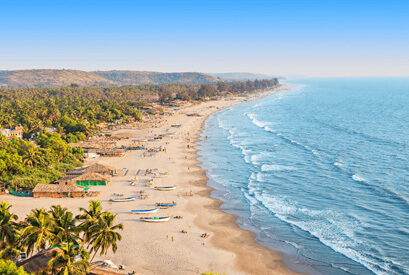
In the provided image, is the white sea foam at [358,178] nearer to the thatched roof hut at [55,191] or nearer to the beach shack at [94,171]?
the beach shack at [94,171]

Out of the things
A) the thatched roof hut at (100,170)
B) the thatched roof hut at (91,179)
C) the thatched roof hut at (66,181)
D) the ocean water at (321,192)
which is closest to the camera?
the ocean water at (321,192)

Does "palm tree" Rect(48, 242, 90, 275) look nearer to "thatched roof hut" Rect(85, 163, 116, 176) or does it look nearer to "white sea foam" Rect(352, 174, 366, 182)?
"thatched roof hut" Rect(85, 163, 116, 176)

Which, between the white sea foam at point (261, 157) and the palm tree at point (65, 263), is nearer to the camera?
the palm tree at point (65, 263)

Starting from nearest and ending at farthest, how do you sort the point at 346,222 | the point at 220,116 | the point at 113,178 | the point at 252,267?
the point at 252,267 → the point at 346,222 → the point at 113,178 → the point at 220,116

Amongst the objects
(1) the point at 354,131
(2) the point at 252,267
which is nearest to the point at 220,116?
(1) the point at 354,131

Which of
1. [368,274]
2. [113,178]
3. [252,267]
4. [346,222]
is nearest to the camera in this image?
[368,274]

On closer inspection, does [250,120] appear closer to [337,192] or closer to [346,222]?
[337,192]

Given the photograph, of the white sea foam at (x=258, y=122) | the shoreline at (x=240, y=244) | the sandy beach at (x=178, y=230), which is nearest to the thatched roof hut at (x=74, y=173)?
the sandy beach at (x=178, y=230)

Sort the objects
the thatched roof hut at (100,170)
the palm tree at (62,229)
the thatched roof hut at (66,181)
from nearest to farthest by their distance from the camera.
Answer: the palm tree at (62,229) → the thatched roof hut at (66,181) → the thatched roof hut at (100,170)

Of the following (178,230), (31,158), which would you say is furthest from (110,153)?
(178,230)
